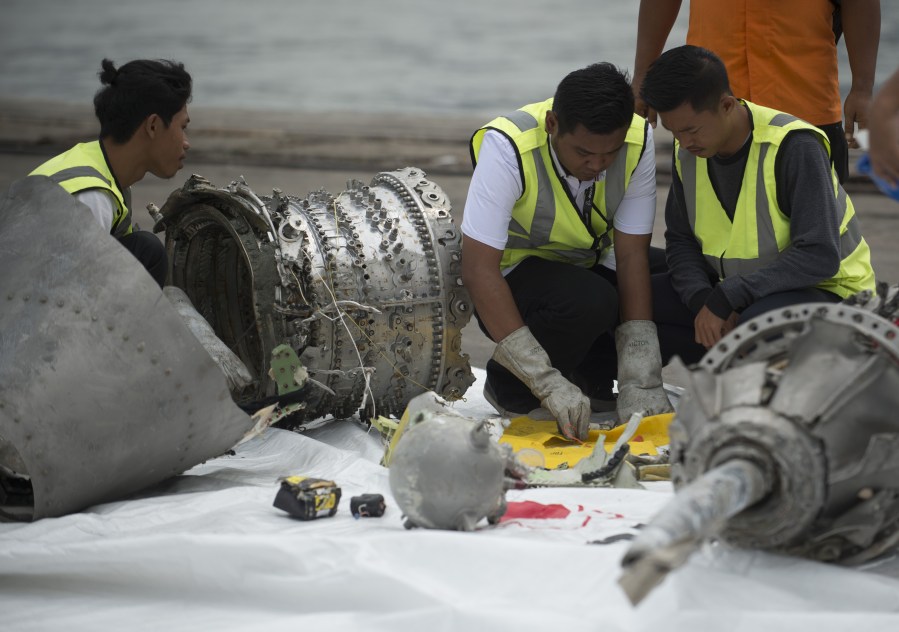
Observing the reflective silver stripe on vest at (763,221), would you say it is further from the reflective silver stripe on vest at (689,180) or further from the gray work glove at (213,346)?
the gray work glove at (213,346)

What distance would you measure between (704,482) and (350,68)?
420 inches

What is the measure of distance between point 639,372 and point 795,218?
0.58m

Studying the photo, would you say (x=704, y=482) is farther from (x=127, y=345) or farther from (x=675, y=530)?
→ (x=127, y=345)

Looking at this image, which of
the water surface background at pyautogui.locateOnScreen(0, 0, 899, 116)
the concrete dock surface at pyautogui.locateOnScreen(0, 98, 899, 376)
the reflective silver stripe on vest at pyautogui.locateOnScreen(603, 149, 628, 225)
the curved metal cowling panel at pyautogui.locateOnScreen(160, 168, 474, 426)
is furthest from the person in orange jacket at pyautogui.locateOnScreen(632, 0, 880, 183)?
the water surface background at pyautogui.locateOnScreen(0, 0, 899, 116)

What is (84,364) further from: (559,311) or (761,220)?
(761,220)

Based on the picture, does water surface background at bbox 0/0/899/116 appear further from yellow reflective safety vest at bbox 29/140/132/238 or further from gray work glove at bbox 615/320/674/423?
yellow reflective safety vest at bbox 29/140/132/238

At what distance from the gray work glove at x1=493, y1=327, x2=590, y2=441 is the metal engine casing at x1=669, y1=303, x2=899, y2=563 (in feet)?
3.17

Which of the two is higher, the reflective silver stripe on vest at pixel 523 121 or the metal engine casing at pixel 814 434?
the reflective silver stripe on vest at pixel 523 121

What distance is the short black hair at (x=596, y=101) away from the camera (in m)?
2.79

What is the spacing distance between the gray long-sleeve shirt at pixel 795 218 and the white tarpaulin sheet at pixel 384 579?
82 cm

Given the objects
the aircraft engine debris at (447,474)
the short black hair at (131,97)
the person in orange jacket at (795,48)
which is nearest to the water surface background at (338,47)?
the person in orange jacket at (795,48)

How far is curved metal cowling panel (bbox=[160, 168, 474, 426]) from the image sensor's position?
9.40 feet

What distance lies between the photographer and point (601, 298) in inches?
120

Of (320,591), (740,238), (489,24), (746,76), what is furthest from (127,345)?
(489,24)
